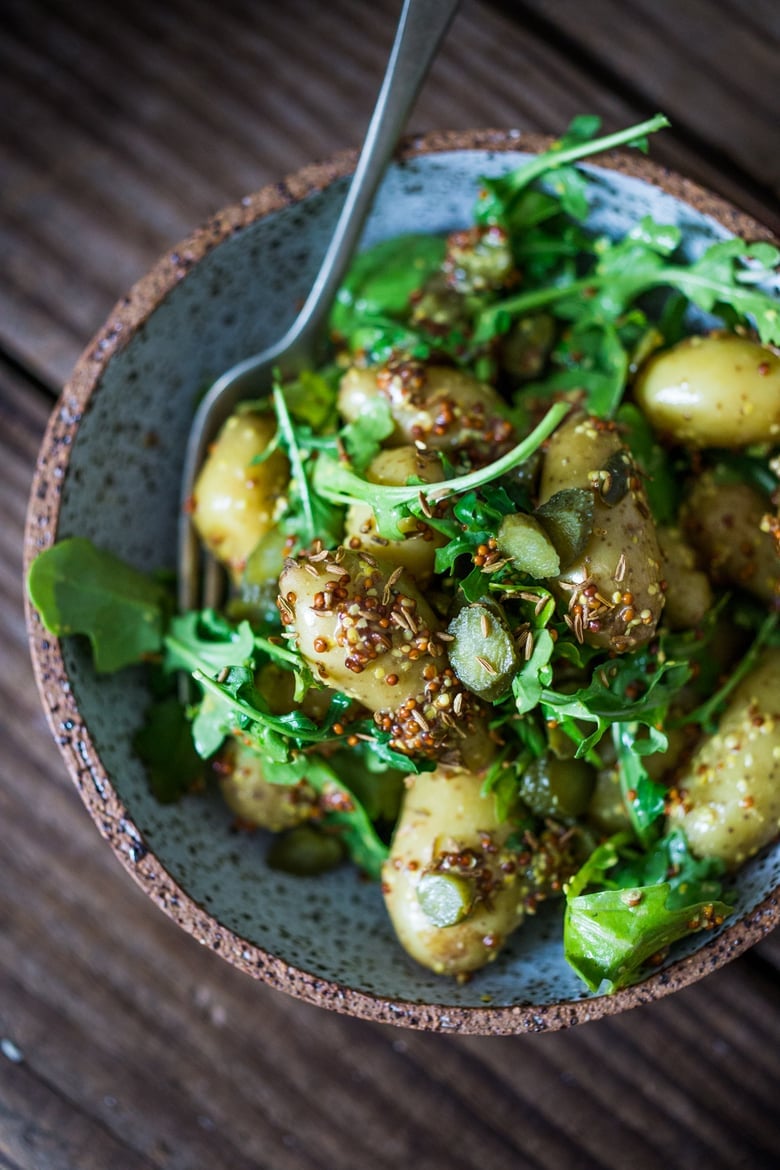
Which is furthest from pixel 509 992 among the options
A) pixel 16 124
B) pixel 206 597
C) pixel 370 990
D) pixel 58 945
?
pixel 16 124

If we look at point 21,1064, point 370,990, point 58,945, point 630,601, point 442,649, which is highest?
point 630,601

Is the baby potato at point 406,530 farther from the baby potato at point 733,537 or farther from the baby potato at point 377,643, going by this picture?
the baby potato at point 733,537

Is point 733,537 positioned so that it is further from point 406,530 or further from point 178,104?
point 178,104

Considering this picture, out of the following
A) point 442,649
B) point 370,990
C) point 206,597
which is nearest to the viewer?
point 442,649

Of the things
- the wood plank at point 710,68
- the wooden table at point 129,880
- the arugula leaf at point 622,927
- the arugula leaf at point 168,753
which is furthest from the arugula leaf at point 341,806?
the wood plank at point 710,68

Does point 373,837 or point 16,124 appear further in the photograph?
point 16,124

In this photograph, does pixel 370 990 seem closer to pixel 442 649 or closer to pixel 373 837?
pixel 373 837

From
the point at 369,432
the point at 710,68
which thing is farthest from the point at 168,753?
the point at 710,68
